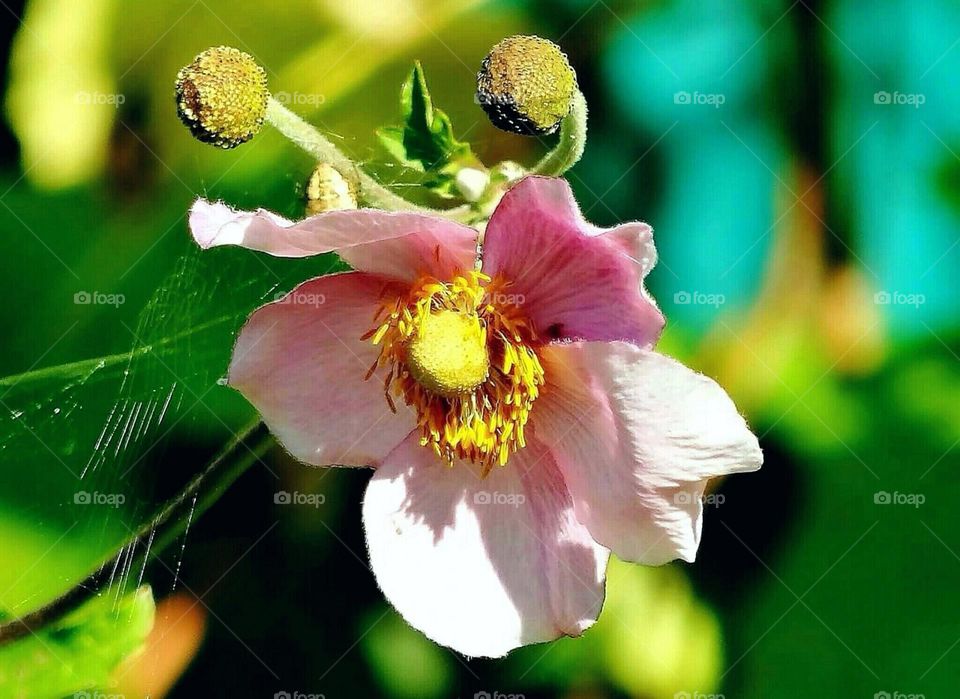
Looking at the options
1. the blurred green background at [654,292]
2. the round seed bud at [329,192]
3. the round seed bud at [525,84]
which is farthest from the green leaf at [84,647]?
the round seed bud at [525,84]

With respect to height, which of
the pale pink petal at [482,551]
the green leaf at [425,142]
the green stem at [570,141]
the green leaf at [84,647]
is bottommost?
the pale pink petal at [482,551]

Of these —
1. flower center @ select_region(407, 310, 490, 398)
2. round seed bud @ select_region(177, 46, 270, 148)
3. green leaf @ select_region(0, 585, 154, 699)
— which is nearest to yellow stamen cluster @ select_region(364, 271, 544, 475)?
flower center @ select_region(407, 310, 490, 398)

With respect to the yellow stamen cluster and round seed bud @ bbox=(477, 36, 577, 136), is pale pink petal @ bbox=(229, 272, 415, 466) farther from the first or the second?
round seed bud @ bbox=(477, 36, 577, 136)

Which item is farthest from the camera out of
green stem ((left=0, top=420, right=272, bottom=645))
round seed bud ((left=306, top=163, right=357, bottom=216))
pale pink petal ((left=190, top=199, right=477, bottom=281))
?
green stem ((left=0, top=420, right=272, bottom=645))

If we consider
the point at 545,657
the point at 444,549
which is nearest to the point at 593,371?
the point at 444,549

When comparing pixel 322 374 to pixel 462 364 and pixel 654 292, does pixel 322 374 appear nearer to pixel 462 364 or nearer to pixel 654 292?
pixel 462 364

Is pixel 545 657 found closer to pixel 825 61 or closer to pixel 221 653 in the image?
pixel 221 653

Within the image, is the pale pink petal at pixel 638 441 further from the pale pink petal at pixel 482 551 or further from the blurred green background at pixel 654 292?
the blurred green background at pixel 654 292
